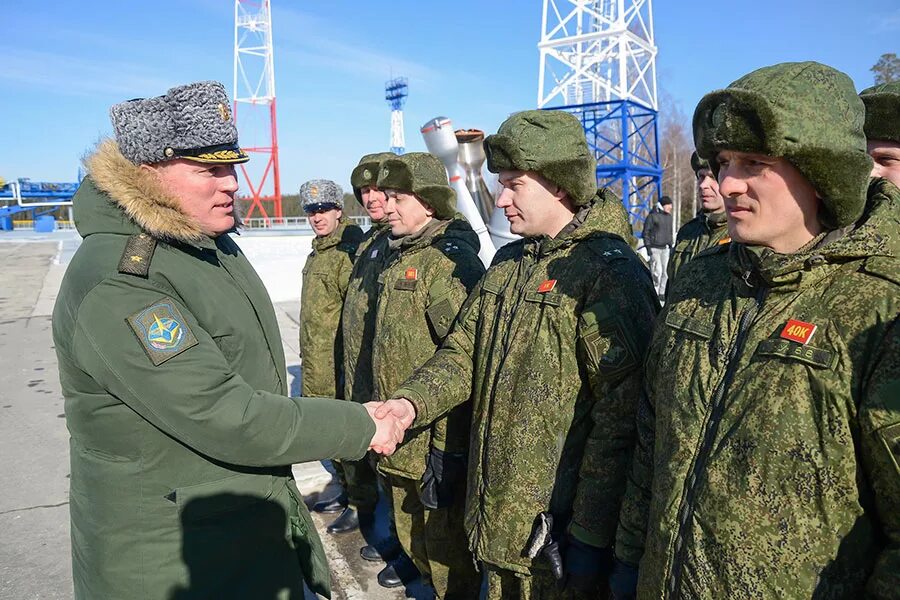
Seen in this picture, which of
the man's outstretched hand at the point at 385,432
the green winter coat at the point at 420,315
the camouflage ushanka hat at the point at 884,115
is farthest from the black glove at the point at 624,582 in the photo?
the camouflage ushanka hat at the point at 884,115

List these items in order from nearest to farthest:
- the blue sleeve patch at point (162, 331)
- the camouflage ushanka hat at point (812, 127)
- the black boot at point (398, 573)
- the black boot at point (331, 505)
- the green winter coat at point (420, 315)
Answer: the camouflage ushanka hat at point (812, 127) → the blue sleeve patch at point (162, 331) → the green winter coat at point (420, 315) → the black boot at point (398, 573) → the black boot at point (331, 505)

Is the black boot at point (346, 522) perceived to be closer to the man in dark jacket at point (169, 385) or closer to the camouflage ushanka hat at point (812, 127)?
the man in dark jacket at point (169, 385)

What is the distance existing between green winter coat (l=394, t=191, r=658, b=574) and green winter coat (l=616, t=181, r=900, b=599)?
44cm

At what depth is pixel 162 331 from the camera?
168cm

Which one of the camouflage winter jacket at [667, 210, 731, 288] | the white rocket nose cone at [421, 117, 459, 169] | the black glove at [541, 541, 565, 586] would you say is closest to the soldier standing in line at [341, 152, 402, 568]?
the black glove at [541, 541, 565, 586]

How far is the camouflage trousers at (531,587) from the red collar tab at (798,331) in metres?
1.28

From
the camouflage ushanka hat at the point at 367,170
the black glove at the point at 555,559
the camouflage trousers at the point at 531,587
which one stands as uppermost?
the camouflage ushanka hat at the point at 367,170

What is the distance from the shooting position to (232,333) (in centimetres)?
190

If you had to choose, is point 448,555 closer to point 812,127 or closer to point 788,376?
point 788,376

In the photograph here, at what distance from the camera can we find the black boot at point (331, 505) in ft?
14.6

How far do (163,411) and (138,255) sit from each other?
1.45ft

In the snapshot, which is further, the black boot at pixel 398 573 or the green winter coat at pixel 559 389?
the black boot at pixel 398 573

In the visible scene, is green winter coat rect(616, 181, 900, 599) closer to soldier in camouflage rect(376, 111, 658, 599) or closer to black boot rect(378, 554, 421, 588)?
soldier in camouflage rect(376, 111, 658, 599)

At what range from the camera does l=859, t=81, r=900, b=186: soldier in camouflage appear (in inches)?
95.6
